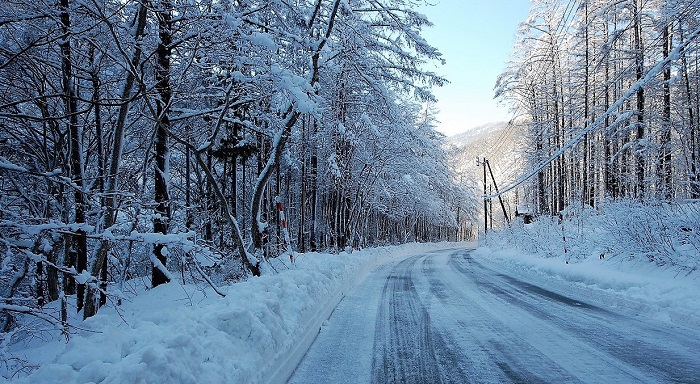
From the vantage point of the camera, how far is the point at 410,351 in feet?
16.8

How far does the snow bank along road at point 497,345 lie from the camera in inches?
167

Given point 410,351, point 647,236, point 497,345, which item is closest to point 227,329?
point 410,351

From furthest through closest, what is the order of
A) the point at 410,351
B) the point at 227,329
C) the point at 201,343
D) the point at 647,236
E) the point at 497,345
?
the point at 647,236 < the point at 497,345 < the point at 410,351 < the point at 227,329 < the point at 201,343

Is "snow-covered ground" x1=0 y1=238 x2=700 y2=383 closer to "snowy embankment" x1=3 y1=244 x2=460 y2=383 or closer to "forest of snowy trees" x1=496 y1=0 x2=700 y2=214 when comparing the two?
"snowy embankment" x1=3 y1=244 x2=460 y2=383

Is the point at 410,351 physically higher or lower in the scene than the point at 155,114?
lower

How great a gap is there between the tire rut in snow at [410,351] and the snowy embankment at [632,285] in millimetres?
3696

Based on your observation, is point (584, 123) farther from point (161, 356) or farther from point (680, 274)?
point (161, 356)

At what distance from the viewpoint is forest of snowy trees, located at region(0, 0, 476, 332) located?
12.7 ft

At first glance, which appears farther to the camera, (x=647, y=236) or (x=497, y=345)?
(x=647, y=236)

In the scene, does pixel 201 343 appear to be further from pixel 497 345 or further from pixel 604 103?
pixel 604 103

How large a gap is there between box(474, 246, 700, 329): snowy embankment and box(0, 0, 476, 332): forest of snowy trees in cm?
654

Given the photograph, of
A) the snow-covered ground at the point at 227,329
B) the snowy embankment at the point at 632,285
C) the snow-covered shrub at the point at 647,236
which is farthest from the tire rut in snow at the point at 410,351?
the snow-covered shrub at the point at 647,236

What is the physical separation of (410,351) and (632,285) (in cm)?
593

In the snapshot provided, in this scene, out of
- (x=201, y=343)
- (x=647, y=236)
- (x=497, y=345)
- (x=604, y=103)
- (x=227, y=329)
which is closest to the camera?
(x=201, y=343)
